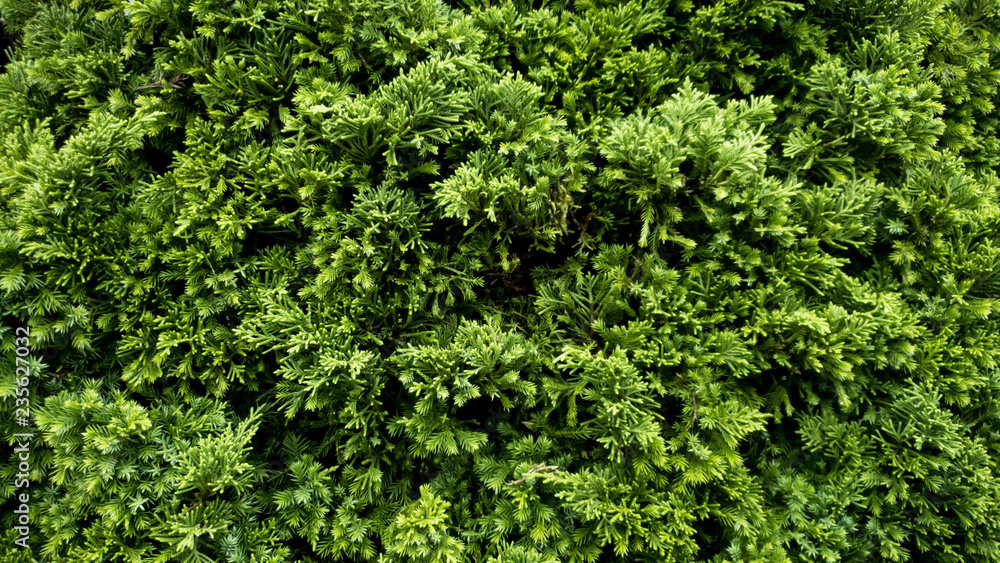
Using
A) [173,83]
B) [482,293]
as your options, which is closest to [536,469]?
[482,293]

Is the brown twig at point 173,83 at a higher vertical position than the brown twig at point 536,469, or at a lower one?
higher

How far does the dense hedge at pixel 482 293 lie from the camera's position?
2.41 meters

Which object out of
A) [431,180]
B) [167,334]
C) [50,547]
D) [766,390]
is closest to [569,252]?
[431,180]

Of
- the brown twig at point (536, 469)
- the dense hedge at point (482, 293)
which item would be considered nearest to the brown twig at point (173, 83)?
the dense hedge at point (482, 293)

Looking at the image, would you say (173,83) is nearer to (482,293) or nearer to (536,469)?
(482,293)

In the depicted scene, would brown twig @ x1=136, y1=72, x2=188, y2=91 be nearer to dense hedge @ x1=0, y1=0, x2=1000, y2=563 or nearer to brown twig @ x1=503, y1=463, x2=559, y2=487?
dense hedge @ x1=0, y1=0, x2=1000, y2=563

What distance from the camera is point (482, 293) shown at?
2.75 m

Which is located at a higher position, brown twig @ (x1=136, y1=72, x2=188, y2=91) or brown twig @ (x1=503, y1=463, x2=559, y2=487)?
brown twig @ (x1=136, y1=72, x2=188, y2=91)

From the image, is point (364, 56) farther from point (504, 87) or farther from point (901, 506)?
point (901, 506)

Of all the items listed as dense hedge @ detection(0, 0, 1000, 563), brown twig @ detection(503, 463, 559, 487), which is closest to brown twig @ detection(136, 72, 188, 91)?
dense hedge @ detection(0, 0, 1000, 563)

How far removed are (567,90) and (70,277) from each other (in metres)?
2.66

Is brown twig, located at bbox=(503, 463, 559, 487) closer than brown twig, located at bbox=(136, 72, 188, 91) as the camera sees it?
Yes

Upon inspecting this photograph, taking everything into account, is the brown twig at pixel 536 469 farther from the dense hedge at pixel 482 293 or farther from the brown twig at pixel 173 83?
the brown twig at pixel 173 83

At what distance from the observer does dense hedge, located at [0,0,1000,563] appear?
2.41 metres
